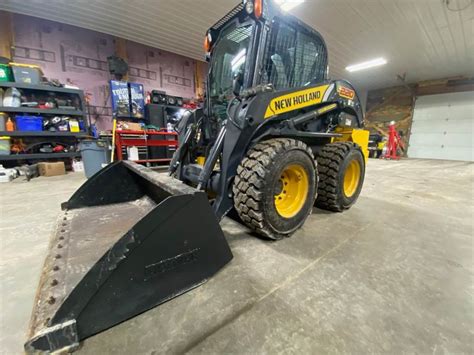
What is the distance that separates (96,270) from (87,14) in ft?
22.7

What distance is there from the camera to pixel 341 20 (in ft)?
18.0

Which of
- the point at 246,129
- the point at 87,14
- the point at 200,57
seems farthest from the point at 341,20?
the point at 87,14

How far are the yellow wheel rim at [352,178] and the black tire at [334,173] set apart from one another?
0.16 m

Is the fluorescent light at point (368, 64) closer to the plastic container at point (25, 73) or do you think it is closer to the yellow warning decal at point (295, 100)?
the yellow warning decal at point (295, 100)

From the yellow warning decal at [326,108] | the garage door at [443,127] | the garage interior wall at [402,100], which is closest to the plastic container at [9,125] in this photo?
the yellow warning decal at [326,108]

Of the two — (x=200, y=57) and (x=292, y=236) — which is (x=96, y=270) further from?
(x=200, y=57)

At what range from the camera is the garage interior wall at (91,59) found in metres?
5.17

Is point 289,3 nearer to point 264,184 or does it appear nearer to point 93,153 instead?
point 264,184

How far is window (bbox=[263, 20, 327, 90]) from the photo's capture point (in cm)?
186

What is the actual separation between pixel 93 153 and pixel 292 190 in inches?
178

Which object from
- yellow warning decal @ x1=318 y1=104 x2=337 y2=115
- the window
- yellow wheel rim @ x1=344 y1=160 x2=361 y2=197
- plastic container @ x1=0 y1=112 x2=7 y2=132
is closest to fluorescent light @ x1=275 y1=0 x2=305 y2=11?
the window

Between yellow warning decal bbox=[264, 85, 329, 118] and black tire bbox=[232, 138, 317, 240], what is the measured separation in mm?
278

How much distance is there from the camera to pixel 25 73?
463 centimetres

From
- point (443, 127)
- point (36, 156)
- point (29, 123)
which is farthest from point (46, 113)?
point (443, 127)
